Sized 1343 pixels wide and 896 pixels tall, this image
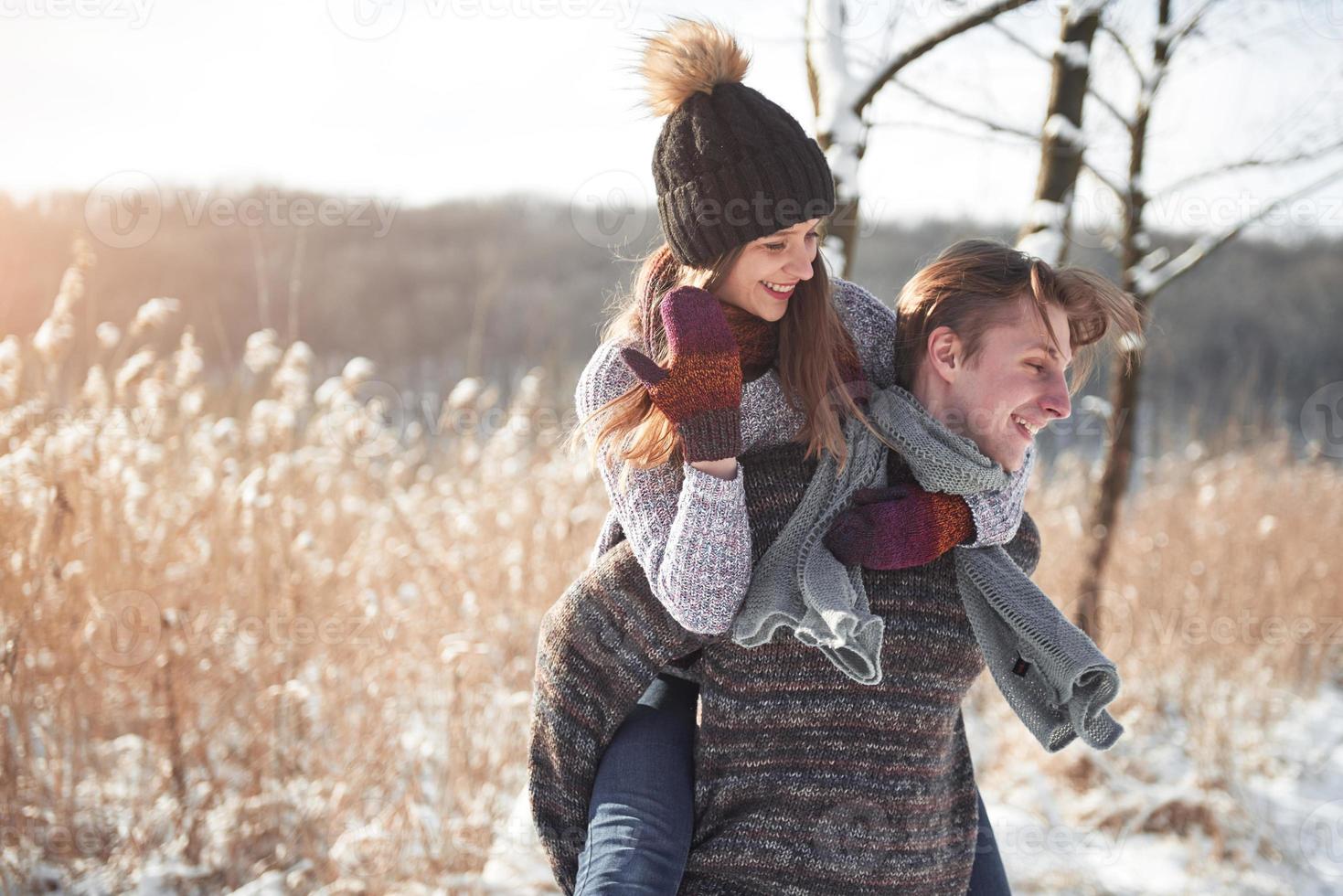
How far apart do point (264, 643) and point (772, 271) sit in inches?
79.6

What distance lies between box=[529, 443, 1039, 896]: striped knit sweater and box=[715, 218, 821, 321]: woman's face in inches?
9.8

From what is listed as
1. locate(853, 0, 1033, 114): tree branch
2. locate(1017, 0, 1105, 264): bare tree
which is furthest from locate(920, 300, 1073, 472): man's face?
locate(1017, 0, 1105, 264): bare tree

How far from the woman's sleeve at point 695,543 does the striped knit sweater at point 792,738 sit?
9cm

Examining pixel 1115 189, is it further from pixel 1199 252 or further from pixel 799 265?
pixel 799 265

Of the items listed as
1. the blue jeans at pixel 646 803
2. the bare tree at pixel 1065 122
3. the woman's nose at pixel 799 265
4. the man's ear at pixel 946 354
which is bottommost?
the blue jeans at pixel 646 803

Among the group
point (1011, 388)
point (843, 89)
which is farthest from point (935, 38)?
point (1011, 388)

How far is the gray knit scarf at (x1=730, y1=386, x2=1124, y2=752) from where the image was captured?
4.27 feet

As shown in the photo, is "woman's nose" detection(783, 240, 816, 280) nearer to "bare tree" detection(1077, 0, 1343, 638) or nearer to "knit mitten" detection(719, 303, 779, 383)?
"knit mitten" detection(719, 303, 779, 383)

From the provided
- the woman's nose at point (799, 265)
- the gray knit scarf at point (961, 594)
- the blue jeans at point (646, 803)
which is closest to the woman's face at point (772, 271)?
the woman's nose at point (799, 265)

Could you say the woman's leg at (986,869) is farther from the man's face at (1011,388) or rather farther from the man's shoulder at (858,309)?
the man's shoulder at (858,309)

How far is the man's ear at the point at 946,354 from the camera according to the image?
1.47 m

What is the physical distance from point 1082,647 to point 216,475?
2733mm

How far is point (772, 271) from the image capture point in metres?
1.46

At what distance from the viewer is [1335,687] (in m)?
4.52
